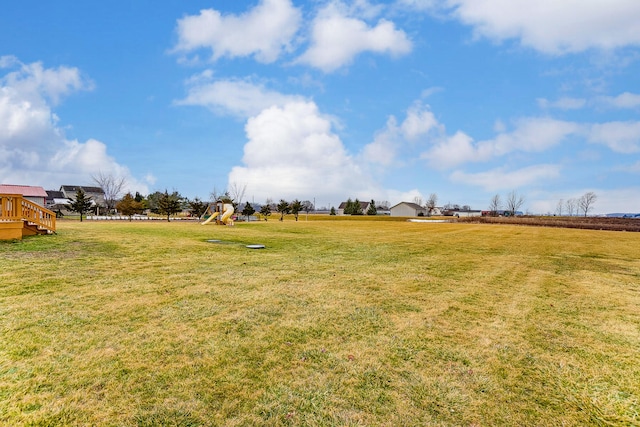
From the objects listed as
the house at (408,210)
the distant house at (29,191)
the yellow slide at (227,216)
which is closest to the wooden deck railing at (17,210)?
the yellow slide at (227,216)

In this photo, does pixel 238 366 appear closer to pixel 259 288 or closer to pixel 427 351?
pixel 427 351

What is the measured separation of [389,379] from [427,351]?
0.90 metres

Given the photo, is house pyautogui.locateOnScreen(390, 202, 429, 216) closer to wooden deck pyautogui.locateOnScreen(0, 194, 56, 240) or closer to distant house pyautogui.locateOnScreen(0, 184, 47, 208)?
distant house pyautogui.locateOnScreen(0, 184, 47, 208)

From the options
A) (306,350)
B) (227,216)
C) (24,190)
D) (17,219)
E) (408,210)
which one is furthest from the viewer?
(408,210)

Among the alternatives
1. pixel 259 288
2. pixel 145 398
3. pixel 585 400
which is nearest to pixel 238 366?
pixel 145 398

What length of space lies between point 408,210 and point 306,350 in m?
91.7

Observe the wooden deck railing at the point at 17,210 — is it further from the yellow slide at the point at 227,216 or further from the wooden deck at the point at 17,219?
the yellow slide at the point at 227,216

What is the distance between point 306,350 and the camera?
12.1ft

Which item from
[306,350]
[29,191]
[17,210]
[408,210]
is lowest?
[306,350]

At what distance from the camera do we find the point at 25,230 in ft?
42.1

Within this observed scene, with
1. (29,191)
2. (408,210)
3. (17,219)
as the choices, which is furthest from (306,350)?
(408,210)

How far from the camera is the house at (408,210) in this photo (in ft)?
295

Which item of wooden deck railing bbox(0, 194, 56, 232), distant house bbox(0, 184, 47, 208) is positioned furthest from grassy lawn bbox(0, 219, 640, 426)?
distant house bbox(0, 184, 47, 208)

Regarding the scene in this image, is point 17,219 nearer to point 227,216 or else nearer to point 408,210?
point 227,216
